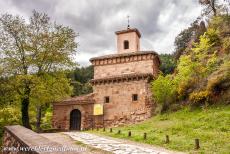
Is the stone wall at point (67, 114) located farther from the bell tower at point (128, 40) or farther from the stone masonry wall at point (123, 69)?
the bell tower at point (128, 40)

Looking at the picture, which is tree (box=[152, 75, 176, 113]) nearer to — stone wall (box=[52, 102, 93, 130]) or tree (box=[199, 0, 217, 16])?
stone wall (box=[52, 102, 93, 130])

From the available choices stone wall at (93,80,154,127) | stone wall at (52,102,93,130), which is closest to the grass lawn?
stone wall at (93,80,154,127)

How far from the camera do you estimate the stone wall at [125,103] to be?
25.5 m

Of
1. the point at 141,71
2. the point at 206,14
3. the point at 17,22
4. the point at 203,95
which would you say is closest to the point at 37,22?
the point at 17,22

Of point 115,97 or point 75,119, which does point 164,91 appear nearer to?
point 115,97

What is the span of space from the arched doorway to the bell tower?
27.1 feet

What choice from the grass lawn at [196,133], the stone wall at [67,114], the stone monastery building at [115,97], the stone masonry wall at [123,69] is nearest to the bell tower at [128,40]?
the stone monastery building at [115,97]

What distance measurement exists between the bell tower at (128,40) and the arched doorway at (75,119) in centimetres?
827

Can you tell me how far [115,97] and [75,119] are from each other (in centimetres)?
467

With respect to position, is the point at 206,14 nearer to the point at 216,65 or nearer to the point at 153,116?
the point at 216,65

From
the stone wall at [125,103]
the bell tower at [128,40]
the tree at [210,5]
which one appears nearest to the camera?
the stone wall at [125,103]

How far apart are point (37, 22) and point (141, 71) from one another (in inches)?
431

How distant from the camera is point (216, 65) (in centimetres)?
2348

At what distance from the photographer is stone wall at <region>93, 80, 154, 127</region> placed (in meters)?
25.5
